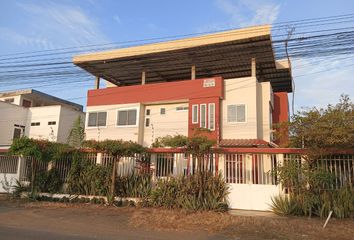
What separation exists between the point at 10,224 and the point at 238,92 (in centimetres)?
1652

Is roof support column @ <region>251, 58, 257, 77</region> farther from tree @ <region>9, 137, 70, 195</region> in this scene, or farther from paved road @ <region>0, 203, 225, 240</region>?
paved road @ <region>0, 203, 225, 240</region>

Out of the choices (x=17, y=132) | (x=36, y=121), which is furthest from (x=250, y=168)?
(x=17, y=132)

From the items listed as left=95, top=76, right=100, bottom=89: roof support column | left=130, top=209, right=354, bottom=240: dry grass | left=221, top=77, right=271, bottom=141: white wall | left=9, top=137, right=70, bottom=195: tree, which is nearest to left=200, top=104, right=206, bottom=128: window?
left=221, top=77, right=271, bottom=141: white wall

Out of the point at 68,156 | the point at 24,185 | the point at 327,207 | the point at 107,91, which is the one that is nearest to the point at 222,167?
the point at 327,207

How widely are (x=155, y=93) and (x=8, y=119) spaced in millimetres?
→ 17673

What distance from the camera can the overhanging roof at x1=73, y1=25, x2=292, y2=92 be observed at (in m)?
22.5

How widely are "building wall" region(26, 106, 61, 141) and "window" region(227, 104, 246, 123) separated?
18.1 meters

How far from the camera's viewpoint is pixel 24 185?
741 inches

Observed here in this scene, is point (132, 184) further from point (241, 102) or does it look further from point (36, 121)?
point (36, 121)

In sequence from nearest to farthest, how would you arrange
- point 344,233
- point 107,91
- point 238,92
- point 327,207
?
point 344,233 < point 327,207 < point 238,92 < point 107,91

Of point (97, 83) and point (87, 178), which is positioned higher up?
point (97, 83)

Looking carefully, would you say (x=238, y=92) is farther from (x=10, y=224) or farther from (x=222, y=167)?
(x=10, y=224)

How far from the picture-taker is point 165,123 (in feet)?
83.8

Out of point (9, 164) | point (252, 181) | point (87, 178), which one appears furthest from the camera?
point (9, 164)
